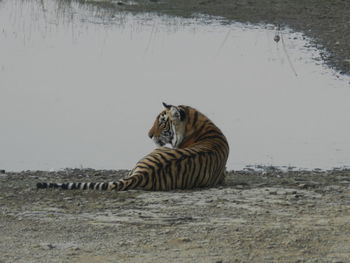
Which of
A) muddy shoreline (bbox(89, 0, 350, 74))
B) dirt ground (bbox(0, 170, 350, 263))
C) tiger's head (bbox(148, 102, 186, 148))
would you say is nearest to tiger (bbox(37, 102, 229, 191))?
tiger's head (bbox(148, 102, 186, 148))

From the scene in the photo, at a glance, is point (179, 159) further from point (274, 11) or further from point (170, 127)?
point (274, 11)

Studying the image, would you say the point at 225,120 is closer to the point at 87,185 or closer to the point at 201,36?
the point at 87,185

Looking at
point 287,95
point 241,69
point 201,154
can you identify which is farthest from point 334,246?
point 241,69

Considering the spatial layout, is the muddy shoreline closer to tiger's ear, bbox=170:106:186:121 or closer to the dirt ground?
tiger's ear, bbox=170:106:186:121

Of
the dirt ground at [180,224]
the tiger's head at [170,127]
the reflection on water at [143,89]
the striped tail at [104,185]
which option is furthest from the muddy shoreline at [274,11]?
the dirt ground at [180,224]

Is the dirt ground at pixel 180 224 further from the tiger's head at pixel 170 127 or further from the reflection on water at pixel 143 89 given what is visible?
the reflection on water at pixel 143 89

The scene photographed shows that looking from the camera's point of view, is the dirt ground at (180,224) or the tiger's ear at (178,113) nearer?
the dirt ground at (180,224)

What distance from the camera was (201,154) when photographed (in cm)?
930

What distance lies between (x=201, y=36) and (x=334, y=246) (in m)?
13.4

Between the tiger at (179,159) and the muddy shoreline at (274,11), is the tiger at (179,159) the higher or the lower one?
the lower one

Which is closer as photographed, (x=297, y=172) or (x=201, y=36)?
(x=297, y=172)

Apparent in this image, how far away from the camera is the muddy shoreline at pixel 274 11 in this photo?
69.0ft

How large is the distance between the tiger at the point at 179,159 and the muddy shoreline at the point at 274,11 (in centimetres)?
1026

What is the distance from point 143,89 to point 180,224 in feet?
25.3
